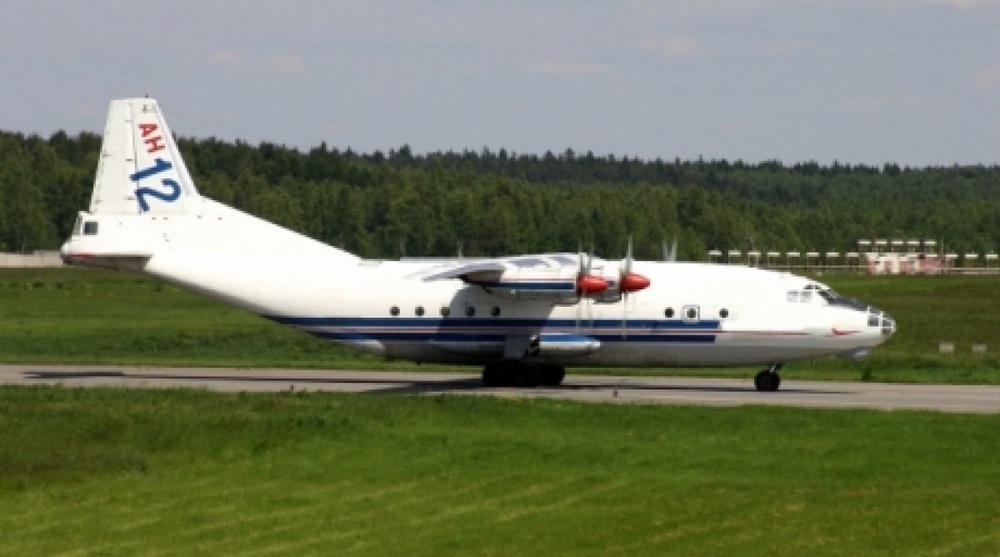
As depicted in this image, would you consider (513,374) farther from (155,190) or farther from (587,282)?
(155,190)

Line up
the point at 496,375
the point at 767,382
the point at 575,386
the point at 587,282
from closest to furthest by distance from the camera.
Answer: the point at 587,282, the point at 767,382, the point at 496,375, the point at 575,386

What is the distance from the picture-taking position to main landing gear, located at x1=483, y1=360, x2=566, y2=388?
143ft

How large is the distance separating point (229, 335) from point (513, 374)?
25095 millimetres

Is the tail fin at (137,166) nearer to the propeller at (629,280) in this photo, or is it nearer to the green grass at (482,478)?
the green grass at (482,478)

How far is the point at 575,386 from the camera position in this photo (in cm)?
4450

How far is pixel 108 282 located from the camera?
11681 centimetres

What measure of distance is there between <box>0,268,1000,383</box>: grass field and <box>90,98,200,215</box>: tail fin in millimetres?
9081

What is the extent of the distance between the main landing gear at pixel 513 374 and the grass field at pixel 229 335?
7.52 meters

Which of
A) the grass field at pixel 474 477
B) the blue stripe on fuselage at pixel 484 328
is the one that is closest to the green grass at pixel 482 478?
the grass field at pixel 474 477

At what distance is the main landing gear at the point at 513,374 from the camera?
43.7 meters

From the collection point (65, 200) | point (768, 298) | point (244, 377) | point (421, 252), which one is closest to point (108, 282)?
point (421, 252)

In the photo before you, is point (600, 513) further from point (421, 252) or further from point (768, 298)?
point (421, 252)

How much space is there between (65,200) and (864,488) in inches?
5200

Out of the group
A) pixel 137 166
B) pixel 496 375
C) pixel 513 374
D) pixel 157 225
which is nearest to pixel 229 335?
pixel 157 225
